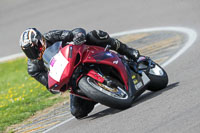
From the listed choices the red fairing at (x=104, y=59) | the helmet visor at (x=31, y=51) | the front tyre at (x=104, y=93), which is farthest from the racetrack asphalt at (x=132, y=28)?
the helmet visor at (x=31, y=51)

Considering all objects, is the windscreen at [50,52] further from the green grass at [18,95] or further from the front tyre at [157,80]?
the green grass at [18,95]

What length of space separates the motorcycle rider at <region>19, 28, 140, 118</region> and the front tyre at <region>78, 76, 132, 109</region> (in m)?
0.63

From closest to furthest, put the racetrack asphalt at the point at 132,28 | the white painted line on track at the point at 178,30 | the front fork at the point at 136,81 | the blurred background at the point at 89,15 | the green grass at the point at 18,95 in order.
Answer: the racetrack asphalt at the point at 132,28
the front fork at the point at 136,81
the green grass at the point at 18,95
the white painted line on track at the point at 178,30
the blurred background at the point at 89,15

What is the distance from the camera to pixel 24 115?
28.2 ft

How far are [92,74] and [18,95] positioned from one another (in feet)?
16.0

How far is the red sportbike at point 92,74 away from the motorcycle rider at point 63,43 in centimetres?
22

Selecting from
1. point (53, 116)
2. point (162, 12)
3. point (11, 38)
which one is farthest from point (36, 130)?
point (11, 38)

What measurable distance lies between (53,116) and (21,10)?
35.1 ft

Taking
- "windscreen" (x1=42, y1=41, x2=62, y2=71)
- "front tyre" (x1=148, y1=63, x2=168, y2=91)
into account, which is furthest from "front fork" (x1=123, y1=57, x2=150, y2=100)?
"windscreen" (x1=42, y1=41, x2=62, y2=71)

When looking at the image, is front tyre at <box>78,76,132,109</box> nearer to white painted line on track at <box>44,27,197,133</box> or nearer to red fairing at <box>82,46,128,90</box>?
red fairing at <box>82,46,128,90</box>

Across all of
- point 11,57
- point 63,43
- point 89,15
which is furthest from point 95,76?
point 89,15

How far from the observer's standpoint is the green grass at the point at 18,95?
876 cm

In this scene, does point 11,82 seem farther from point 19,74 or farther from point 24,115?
point 24,115

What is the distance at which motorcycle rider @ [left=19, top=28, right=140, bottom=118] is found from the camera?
670cm
